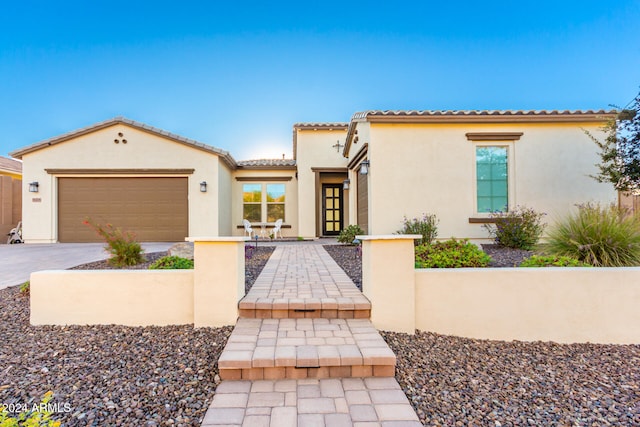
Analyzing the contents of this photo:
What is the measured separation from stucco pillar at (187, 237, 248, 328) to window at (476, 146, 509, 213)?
23.9ft

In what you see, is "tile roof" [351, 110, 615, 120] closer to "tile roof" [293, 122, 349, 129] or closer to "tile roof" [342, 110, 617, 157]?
"tile roof" [342, 110, 617, 157]

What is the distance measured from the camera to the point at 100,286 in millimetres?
3176

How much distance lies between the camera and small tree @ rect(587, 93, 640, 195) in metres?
6.36

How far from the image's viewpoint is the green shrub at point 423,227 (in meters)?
7.43

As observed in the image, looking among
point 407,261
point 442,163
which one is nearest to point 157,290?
point 407,261

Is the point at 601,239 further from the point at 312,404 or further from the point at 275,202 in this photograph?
the point at 275,202

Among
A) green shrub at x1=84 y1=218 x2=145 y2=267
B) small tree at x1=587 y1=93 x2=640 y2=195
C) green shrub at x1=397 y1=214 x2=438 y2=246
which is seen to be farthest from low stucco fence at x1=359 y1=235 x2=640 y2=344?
small tree at x1=587 y1=93 x2=640 y2=195

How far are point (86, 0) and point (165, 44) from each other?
2292mm

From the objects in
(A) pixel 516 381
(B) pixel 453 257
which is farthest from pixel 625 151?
(A) pixel 516 381

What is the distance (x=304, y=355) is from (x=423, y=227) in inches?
237

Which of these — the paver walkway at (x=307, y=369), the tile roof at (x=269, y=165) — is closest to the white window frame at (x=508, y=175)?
the paver walkway at (x=307, y=369)

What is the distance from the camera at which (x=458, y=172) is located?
793 cm

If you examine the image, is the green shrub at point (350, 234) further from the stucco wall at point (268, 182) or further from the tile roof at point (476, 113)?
the stucco wall at point (268, 182)

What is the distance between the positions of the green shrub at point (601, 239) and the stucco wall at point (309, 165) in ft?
29.8
